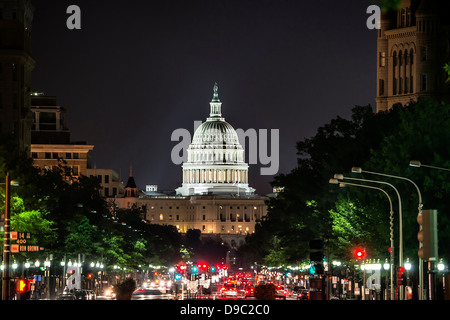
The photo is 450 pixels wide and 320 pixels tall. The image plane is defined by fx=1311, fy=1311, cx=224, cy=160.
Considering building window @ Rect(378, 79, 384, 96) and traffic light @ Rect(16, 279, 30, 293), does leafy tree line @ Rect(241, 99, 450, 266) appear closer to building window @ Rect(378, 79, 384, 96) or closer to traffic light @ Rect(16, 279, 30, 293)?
traffic light @ Rect(16, 279, 30, 293)

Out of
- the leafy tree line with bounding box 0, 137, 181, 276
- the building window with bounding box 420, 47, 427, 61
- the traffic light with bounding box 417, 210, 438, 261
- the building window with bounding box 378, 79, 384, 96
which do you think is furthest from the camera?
the building window with bounding box 378, 79, 384, 96

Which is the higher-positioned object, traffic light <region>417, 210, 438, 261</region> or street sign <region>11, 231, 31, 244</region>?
street sign <region>11, 231, 31, 244</region>

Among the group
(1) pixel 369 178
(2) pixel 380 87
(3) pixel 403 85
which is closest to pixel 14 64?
(1) pixel 369 178

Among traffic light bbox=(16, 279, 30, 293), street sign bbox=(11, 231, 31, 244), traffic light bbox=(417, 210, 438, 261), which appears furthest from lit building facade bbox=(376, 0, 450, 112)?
traffic light bbox=(417, 210, 438, 261)

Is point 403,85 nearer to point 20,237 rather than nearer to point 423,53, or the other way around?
point 423,53

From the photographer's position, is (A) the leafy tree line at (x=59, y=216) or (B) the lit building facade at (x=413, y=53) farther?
(B) the lit building facade at (x=413, y=53)

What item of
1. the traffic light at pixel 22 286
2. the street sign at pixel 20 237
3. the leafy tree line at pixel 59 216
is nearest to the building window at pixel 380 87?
the leafy tree line at pixel 59 216

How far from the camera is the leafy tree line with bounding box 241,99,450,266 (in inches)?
2751

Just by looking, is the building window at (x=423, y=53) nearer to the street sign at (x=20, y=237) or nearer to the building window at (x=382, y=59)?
the building window at (x=382, y=59)

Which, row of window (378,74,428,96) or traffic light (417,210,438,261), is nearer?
traffic light (417,210,438,261)

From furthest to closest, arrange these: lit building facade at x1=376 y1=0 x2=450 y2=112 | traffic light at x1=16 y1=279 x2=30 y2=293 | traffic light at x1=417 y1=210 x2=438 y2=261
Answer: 1. lit building facade at x1=376 y1=0 x2=450 y2=112
2. traffic light at x1=16 y1=279 x2=30 y2=293
3. traffic light at x1=417 y1=210 x2=438 y2=261

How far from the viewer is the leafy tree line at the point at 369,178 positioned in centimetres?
6988

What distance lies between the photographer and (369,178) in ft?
264
